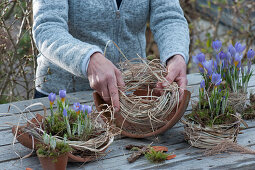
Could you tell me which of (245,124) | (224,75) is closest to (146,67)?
(224,75)

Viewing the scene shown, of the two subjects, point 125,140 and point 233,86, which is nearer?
point 125,140

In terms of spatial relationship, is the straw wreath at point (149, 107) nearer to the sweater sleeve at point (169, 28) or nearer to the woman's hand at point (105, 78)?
the woman's hand at point (105, 78)

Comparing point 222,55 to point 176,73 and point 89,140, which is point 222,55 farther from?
point 89,140

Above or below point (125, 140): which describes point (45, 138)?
above

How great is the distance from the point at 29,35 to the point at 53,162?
232 centimetres

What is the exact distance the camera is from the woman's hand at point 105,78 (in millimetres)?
1551

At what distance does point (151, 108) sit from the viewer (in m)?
1.55

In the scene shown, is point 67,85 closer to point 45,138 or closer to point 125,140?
point 125,140

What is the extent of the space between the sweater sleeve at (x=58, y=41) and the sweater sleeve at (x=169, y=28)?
0.44 m

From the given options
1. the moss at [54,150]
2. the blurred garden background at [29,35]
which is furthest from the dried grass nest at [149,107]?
the moss at [54,150]

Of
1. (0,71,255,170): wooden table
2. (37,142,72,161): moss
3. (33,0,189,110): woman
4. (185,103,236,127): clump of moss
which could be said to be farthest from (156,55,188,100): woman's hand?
(37,142,72,161): moss

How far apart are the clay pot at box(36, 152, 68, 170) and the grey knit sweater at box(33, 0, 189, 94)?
1.62ft

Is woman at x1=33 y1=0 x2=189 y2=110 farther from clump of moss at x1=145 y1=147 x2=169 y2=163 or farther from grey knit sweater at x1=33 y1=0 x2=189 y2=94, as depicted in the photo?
clump of moss at x1=145 y1=147 x2=169 y2=163

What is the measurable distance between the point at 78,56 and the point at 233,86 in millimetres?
778
